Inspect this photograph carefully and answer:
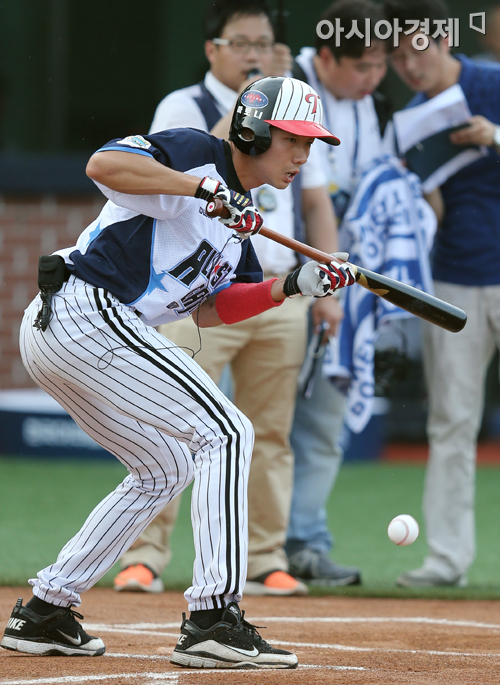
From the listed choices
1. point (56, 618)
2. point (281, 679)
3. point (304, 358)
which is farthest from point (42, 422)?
point (281, 679)

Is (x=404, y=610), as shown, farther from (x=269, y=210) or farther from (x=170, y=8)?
(x=170, y=8)

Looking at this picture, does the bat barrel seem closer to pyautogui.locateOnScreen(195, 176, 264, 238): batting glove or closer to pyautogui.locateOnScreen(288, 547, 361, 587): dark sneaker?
pyautogui.locateOnScreen(195, 176, 264, 238): batting glove

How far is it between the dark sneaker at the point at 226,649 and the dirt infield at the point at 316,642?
0.17 ft

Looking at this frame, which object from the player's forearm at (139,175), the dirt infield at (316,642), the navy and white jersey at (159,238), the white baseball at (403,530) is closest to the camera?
the dirt infield at (316,642)

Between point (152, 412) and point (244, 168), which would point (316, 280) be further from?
point (152, 412)

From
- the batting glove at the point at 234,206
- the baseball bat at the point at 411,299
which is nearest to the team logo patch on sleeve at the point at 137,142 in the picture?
the batting glove at the point at 234,206

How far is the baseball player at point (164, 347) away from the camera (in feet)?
9.95

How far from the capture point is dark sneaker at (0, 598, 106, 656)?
3260mm

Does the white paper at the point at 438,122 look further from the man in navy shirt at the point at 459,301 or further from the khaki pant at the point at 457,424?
the khaki pant at the point at 457,424

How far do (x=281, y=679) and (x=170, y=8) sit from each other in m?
9.76

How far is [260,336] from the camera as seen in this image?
15.7 ft

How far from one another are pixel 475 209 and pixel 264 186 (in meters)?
1.12

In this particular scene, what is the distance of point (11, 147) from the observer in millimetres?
11305

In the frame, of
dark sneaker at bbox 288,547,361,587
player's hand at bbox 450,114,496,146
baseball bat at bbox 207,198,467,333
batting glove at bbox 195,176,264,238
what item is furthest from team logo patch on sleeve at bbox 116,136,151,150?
dark sneaker at bbox 288,547,361,587
